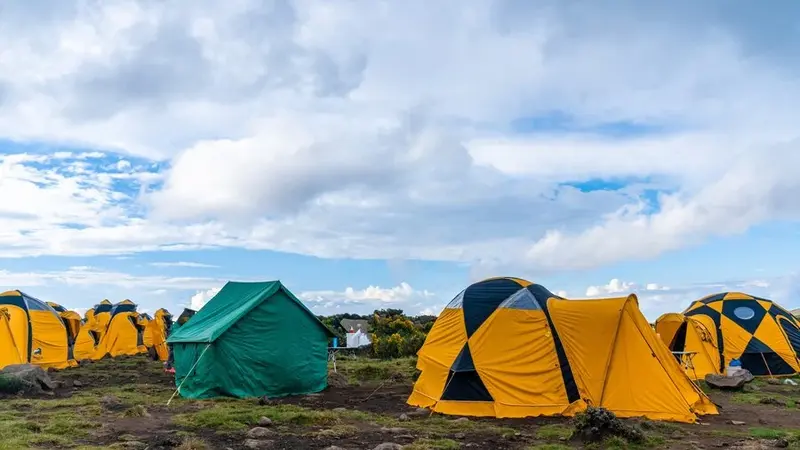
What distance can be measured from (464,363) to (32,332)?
2104 cm

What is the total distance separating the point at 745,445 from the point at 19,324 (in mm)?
25953

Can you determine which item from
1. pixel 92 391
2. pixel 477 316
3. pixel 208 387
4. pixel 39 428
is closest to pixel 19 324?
pixel 92 391

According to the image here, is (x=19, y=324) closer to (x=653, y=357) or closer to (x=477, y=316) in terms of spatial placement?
(x=477, y=316)

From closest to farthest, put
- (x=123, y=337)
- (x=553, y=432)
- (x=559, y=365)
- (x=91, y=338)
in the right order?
(x=553, y=432), (x=559, y=365), (x=91, y=338), (x=123, y=337)

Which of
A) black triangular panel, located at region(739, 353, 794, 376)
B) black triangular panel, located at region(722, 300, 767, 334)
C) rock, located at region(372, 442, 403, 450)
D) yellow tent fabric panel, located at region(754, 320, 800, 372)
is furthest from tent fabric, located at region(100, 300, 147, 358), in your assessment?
yellow tent fabric panel, located at region(754, 320, 800, 372)

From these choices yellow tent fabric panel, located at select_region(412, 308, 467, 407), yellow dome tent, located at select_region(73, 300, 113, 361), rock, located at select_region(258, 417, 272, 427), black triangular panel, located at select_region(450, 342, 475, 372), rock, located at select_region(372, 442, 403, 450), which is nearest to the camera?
rock, located at select_region(372, 442, 403, 450)

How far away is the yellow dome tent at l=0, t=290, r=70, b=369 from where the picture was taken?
25.4 m

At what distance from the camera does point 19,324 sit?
26141mm

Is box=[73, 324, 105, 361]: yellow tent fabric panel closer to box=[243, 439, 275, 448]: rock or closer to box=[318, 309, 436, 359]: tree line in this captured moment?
box=[318, 309, 436, 359]: tree line

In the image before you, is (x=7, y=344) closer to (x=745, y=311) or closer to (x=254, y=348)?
(x=254, y=348)

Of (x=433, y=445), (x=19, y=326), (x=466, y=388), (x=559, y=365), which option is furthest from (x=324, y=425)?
(x=19, y=326)

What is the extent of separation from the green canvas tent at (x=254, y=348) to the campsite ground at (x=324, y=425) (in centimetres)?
97

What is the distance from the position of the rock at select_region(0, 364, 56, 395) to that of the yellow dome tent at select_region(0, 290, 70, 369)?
5.06m

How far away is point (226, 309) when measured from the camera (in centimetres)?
2131
